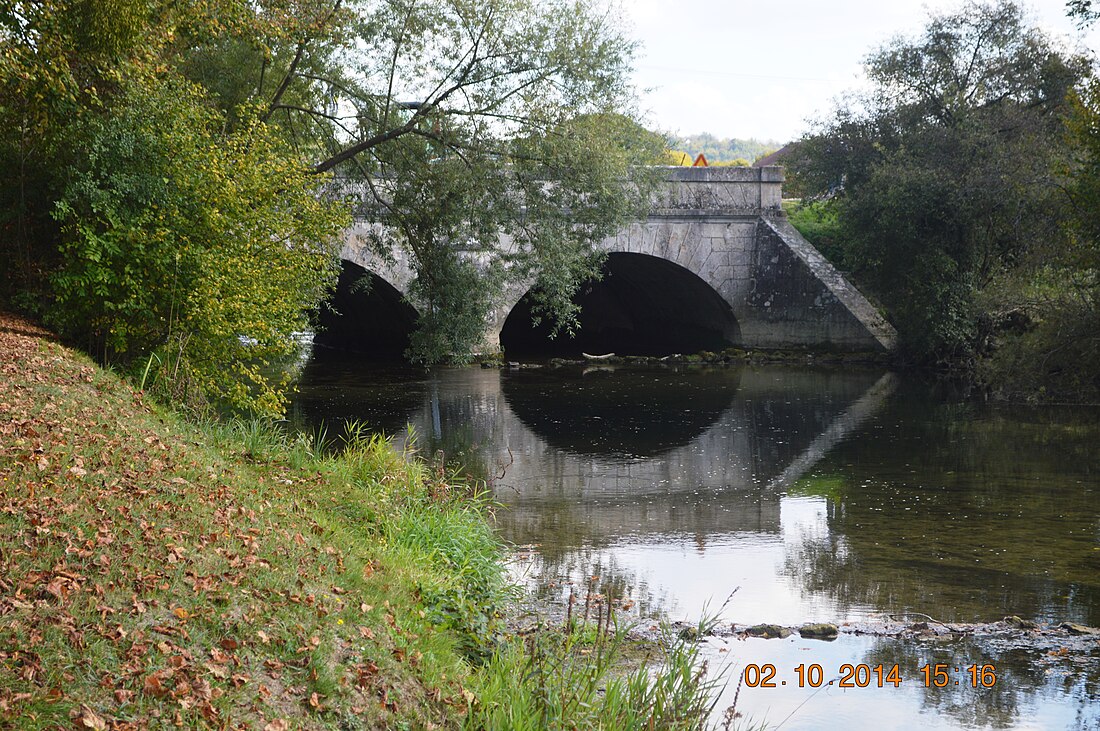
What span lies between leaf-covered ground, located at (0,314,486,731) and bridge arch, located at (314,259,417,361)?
45.6 feet

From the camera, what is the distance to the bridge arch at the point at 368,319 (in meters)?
21.2

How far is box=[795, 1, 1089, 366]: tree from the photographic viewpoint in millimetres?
18938

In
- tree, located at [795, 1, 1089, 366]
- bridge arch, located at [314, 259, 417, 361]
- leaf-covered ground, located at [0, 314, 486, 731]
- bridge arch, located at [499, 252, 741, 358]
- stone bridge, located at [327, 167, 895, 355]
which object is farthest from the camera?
bridge arch, located at [499, 252, 741, 358]

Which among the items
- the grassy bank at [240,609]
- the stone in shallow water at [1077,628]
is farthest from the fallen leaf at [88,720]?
the stone in shallow water at [1077,628]

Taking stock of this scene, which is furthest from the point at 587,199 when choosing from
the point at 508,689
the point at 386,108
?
the point at 508,689

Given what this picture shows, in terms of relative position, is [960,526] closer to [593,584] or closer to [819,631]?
[819,631]

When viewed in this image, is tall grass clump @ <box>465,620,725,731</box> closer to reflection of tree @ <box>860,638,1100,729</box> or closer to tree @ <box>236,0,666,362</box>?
reflection of tree @ <box>860,638,1100,729</box>

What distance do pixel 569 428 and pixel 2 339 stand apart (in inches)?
262

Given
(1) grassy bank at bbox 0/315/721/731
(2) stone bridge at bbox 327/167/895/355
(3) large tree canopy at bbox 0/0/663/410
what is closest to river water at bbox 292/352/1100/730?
(1) grassy bank at bbox 0/315/721/731

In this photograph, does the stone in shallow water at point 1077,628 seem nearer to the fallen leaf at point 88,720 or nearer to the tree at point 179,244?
the fallen leaf at point 88,720

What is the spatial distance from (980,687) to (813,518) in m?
3.58

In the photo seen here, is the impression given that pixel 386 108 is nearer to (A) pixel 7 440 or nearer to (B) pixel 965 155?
(A) pixel 7 440

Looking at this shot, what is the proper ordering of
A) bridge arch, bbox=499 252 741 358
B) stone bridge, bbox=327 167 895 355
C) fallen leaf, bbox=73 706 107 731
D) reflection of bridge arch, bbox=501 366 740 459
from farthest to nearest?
bridge arch, bbox=499 252 741 358 < stone bridge, bbox=327 167 895 355 < reflection of bridge arch, bbox=501 366 740 459 < fallen leaf, bbox=73 706 107 731

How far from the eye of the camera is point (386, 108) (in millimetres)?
13250
